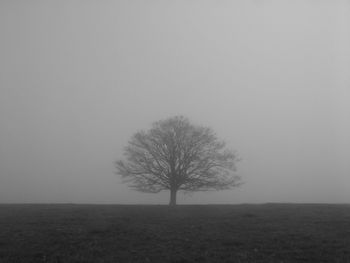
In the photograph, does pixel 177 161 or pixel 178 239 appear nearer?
pixel 178 239

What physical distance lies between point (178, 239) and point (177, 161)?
26338 mm

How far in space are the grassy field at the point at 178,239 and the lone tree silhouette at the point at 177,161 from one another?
1903 centimetres

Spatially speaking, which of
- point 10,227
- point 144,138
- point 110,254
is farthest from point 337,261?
point 144,138

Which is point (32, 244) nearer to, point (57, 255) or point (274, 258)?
point (57, 255)

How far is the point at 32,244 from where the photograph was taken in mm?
16000

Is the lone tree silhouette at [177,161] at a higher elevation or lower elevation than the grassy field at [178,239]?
higher

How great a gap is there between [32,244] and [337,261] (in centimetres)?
1474

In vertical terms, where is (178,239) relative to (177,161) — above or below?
below

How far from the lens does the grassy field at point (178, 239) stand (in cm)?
1353

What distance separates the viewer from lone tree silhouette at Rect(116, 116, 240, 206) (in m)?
42.8

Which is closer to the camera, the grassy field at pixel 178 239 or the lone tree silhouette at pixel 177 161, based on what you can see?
the grassy field at pixel 178 239

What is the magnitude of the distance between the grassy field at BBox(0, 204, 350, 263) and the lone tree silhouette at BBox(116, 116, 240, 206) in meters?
19.0

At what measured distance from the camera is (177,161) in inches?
1694

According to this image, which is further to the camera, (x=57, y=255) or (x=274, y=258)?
(x=57, y=255)
